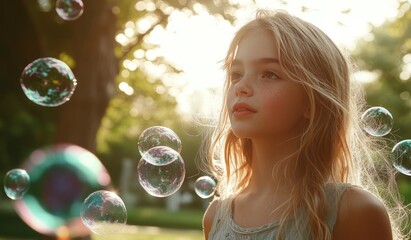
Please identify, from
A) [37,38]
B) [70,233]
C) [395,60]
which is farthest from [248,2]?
[395,60]

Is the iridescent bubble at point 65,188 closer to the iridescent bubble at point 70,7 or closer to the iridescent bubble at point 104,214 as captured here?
the iridescent bubble at point 70,7

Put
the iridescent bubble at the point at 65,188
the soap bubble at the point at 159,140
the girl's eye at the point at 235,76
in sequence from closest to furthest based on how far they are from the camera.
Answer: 1. the girl's eye at the point at 235,76
2. the soap bubble at the point at 159,140
3. the iridescent bubble at the point at 65,188

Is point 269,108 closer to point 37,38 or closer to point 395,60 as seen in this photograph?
point 37,38

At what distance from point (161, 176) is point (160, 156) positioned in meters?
0.12

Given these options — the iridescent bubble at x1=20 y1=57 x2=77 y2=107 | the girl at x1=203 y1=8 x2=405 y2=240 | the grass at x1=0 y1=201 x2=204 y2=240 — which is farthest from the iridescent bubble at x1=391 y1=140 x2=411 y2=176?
the grass at x1=0 y1=201 x2=204 y2=240

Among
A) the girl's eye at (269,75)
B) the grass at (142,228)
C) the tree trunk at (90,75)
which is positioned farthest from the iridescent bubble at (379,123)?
the grass at (142,228)

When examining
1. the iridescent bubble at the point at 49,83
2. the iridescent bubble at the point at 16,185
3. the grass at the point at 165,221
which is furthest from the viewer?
the grass at the point at 165,221

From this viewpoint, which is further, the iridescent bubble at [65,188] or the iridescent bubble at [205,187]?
the iridescent bubble at [65,188]

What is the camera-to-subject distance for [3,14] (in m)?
11.5

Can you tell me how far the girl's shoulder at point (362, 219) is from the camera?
2.19 m

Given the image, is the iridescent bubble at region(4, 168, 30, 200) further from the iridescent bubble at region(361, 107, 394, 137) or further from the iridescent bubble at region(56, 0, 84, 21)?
the iridescent bubble at region(361, 107, 394, 137)

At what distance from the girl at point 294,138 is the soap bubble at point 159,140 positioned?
1.79 metres

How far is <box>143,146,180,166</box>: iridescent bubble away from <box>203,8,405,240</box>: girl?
1.47 meters

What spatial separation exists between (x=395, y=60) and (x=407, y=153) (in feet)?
114
